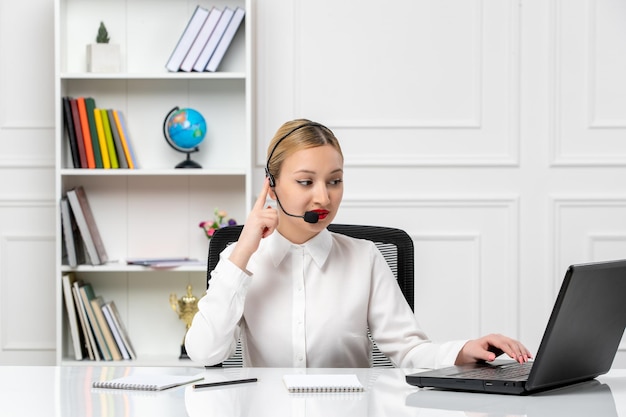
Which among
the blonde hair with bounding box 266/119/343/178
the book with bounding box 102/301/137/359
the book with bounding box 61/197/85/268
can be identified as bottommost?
the book with bounding box 102/301/137/359

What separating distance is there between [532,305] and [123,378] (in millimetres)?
2207

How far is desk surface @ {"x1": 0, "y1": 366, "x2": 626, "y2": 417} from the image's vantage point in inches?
47.8

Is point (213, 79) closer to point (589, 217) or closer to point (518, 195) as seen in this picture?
point (518, 195)

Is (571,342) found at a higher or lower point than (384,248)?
lower

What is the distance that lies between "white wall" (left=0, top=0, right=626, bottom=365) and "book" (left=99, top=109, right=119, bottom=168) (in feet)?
1.83

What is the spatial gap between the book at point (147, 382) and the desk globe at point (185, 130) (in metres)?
1.84

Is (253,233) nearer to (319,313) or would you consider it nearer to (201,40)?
(319,313)

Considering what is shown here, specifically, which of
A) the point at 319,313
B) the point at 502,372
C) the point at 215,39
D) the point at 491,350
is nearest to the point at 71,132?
the point at 215,39

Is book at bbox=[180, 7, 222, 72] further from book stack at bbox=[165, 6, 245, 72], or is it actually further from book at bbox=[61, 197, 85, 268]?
book at bbox=[61, 197, 85, 268]

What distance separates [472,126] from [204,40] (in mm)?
1105

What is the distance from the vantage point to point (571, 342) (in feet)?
4.35

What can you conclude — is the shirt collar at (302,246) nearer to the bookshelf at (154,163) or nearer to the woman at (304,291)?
the woman at (304,291)

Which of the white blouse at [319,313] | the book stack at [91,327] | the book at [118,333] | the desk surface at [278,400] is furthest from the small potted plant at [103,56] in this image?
the desk surface at [278,400]

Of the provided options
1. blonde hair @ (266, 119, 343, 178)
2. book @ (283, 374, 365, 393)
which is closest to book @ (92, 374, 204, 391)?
book @ (283, 374, 365, 393)
